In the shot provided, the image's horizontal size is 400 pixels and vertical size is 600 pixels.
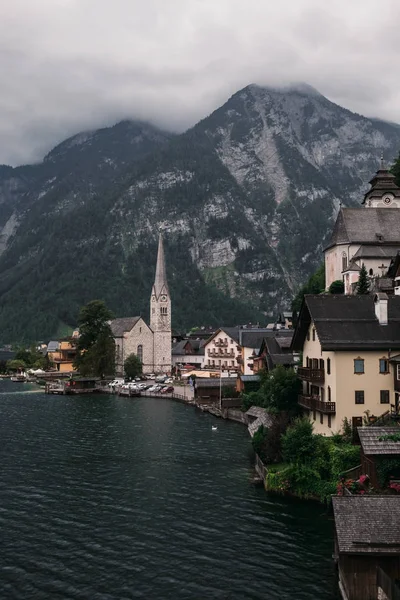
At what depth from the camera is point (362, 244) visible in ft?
326

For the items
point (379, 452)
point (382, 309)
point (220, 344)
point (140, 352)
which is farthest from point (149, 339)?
point (379, 452)

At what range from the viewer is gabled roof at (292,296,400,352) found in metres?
47.9

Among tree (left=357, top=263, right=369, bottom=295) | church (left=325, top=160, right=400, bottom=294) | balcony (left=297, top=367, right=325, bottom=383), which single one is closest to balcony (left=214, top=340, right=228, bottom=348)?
church (left=325, top=160, right=400, bottom=294)

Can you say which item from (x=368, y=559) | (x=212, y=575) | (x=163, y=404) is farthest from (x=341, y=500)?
(x=163, y=404)

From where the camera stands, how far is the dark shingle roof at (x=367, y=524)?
2709 centimetres

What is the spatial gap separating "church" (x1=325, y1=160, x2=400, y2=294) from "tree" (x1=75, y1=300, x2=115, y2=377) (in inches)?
2345

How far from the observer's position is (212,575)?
31578mm

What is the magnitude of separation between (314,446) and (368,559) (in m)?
17.3

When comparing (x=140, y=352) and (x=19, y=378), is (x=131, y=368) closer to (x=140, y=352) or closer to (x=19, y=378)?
(x=140, y=352)

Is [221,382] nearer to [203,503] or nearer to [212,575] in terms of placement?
[203,503]

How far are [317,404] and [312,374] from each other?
290 centimetres

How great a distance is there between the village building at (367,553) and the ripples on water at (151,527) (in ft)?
7.53

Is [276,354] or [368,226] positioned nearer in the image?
[276,354]

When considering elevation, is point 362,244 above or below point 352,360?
above
